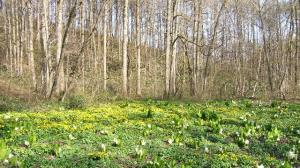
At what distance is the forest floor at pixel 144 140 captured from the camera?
6.80 meters

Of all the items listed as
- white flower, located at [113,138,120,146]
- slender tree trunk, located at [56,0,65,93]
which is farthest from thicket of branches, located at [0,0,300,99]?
white flower, located at [113,138,120,146]

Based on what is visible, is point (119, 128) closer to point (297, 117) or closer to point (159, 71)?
point (297, 117)

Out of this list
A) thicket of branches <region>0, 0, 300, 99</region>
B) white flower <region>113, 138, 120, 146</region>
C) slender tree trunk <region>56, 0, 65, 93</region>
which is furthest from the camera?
thicket of branches <region>0, 0, 300, 99</region>

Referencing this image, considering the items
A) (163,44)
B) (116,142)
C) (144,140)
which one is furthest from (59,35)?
(163,44)

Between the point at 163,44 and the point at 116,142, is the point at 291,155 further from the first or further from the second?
the point at 163,44

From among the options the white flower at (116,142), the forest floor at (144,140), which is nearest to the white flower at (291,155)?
the forest floor at (144,140)

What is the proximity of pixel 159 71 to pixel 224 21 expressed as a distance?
9.70 meters

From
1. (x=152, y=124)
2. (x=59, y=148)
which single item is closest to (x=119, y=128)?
(x=152, y=124)

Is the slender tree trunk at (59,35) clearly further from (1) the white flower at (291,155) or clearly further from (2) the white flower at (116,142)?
(1) the white flower at (291,155)

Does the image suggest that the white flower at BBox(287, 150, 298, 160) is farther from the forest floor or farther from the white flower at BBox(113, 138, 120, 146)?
the white flower at BBox(113, 138, 120, 146)

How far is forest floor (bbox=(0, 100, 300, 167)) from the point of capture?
22.3 feet

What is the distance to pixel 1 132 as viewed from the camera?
26.5 feet

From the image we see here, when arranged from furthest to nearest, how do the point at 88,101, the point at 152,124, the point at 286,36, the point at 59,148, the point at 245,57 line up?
1. the point at 245,57
2. the point at 286,36
3. the point at 88,101
4. the point at 152,124
5. the point at 59,148

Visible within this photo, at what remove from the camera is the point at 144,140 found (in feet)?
26.8
